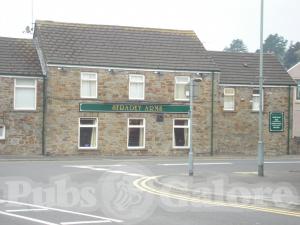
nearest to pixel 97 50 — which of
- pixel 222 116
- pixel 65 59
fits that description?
pixel 65 59

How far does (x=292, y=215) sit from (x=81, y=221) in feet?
14.6

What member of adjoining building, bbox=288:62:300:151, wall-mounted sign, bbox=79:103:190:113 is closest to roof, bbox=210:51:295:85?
wall-mounted sign, bbox=79:103:190:113

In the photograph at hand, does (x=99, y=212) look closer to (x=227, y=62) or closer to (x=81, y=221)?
(x=81, y=221)

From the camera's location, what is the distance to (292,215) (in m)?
12.4

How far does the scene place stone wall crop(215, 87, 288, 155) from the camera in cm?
3844


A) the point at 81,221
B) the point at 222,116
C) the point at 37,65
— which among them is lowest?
the point at 81,221

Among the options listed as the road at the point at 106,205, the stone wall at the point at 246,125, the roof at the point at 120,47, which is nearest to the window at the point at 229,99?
the stone wall at the point at 246,125

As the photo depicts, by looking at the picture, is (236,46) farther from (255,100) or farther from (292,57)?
(255,100)

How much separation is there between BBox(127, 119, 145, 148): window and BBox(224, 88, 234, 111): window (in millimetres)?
6382

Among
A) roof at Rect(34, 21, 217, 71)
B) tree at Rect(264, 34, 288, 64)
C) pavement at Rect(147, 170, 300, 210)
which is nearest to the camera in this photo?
pavement at Rect(147, 170, 300, 210)

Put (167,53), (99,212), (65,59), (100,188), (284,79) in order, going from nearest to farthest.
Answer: (99,212) → (100,188) → (65,59) → (167,53) → (284,79)

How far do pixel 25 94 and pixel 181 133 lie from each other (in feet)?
32.5

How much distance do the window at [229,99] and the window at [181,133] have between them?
345 cm

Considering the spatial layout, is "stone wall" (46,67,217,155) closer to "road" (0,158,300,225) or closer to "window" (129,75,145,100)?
"window" (129,75,145,100)
